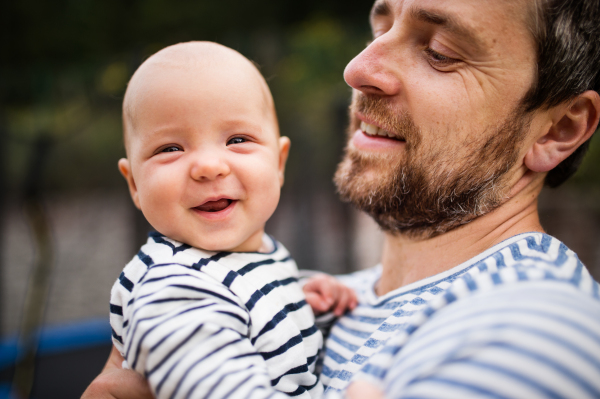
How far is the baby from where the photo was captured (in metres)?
0.95

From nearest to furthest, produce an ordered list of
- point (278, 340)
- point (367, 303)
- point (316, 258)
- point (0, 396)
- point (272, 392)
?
point (272, 392)
point (278, 340)
point (367, 303)
point (0, 396)
point (316, 258)

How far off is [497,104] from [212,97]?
0.87 metres

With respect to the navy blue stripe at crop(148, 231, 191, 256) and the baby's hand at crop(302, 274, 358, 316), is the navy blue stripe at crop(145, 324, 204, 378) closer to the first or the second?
the navy blue stripe at crop(148, 231, 191, 256)

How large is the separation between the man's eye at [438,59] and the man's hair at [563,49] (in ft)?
0.79

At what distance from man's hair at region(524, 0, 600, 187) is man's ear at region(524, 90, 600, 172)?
1.5 inches

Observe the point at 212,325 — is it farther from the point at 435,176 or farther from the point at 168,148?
the point at 435,176

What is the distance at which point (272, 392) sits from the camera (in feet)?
2.91

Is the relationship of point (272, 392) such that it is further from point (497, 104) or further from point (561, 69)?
point (561, 69)

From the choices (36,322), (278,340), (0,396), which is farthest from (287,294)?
(0,396)

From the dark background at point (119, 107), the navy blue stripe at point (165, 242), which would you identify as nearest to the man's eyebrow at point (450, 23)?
the navy blue stripe at point (165, 242)

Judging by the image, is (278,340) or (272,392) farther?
(278,340)

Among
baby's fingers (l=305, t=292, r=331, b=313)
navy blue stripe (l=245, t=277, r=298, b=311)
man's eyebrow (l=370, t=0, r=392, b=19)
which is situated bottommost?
baby's fingers (l=305, t=292, r=331, b=313)

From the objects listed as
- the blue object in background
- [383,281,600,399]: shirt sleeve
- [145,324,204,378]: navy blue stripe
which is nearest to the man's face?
[383,281,600,399]: shirt sleeve

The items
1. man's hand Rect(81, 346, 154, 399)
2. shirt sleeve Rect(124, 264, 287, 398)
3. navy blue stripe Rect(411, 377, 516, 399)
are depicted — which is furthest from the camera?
man's hand Rect(81, 346, 154, 399)
